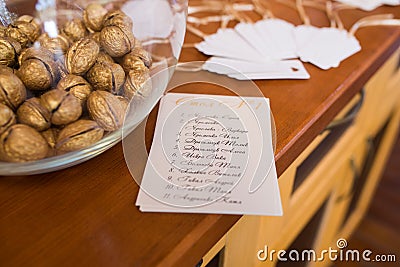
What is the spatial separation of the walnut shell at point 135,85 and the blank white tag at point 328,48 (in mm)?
284

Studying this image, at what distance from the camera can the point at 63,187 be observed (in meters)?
0.43

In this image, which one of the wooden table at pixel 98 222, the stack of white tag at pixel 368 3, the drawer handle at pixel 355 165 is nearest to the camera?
the wooden table at pixel 98 222

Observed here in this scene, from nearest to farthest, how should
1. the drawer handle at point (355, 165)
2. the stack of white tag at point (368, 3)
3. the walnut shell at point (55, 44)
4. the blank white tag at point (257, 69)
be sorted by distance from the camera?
the walnut shell at point (55, 44), the blank white tag at point (257, 69), the stack of white tag at point (368, 3), the drawer handle at point (355, 165)

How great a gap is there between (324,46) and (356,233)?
78 cm

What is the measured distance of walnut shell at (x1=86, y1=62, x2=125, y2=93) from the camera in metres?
0.45

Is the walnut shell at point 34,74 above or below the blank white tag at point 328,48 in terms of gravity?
above

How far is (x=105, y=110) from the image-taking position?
1.38 feet

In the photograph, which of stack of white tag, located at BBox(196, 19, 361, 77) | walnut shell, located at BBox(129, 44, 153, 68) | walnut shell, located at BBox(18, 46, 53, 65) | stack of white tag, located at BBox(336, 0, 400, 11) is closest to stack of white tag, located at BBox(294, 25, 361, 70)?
stack of white tag, located at BBox(196, 19, 361, 77)

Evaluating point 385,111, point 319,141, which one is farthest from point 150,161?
point 385,111

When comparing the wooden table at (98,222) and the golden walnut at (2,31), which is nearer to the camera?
the wooden table at (98,222)

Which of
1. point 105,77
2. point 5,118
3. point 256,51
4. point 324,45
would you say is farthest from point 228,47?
point 5,118

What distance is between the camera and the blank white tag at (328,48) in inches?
25.6

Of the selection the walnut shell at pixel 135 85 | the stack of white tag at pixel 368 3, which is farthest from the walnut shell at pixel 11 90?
the stack of white tag at pixel 368 3

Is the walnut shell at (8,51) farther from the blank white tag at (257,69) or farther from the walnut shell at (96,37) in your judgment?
the blank white tag at (257,69)
